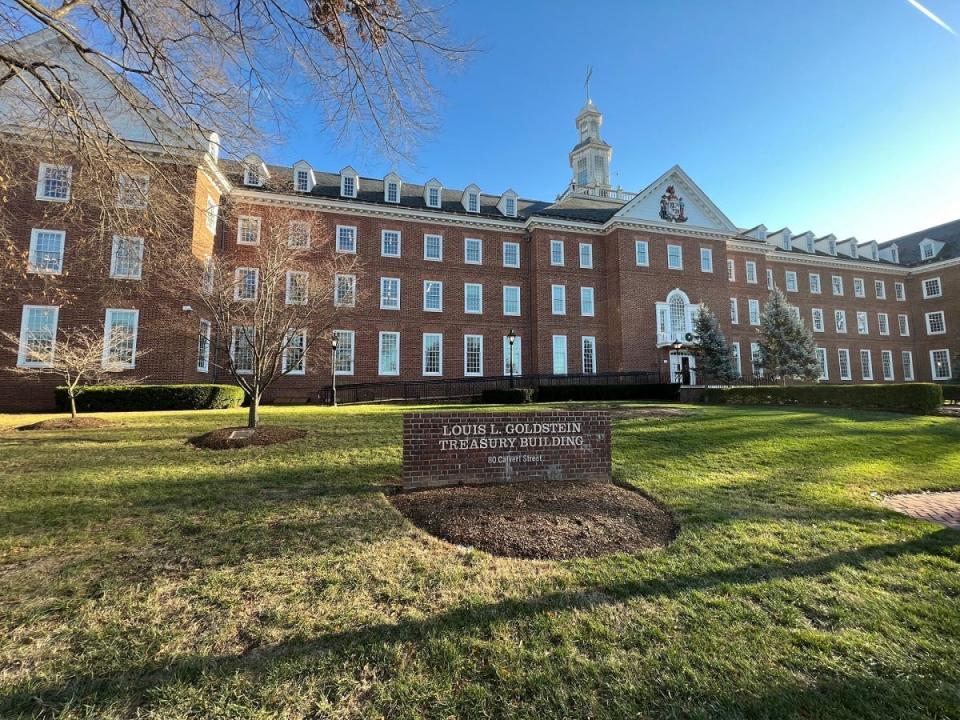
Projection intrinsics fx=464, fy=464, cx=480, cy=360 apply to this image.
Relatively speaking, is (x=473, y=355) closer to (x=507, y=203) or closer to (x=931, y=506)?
(x=507, y=203)

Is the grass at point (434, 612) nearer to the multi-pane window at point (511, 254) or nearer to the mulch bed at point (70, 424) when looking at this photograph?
the mulch bed at point (70, 424)

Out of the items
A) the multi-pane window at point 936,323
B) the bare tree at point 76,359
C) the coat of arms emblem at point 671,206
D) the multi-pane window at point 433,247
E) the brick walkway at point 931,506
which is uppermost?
the coat of arms emblem at point 671,206

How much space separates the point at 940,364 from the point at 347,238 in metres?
49.1

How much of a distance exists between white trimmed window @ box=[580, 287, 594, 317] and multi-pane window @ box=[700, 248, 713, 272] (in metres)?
7.95

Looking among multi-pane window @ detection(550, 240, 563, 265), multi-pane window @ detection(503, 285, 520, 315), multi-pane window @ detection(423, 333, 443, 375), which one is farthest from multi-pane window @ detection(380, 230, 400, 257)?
multi-pane window @ detection(550, 240, 563, 265)

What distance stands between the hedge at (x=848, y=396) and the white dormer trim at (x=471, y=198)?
17932 mm

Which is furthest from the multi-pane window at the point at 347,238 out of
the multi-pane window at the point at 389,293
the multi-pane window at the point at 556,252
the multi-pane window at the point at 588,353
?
the multi-pane window at the point at 588,353

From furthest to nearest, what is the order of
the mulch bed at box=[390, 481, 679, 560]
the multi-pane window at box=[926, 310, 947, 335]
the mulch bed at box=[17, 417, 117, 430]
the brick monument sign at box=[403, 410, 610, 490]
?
the multi-pane window at box=[926, 310, 947, 335] < the mulch bed at box=[17, 417, 117, 430] < the brick monument sign at box=[403, 410, 610, 490] < the mulch bed at box=[390, 481, 679, 560]

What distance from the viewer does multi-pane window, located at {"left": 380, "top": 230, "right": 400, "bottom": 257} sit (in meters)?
27.2

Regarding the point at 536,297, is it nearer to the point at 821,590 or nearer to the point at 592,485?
the point at 592,485

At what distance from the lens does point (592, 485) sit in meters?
6.31

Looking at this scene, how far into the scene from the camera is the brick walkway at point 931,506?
548 centimetres

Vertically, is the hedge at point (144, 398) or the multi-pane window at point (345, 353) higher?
the multi-pane window at point (345, 353)

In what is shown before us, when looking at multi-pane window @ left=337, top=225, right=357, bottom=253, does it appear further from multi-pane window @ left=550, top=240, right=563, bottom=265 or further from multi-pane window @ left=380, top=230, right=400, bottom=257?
multi-pane window @ left=550, top=240, right=563, bottom=265
